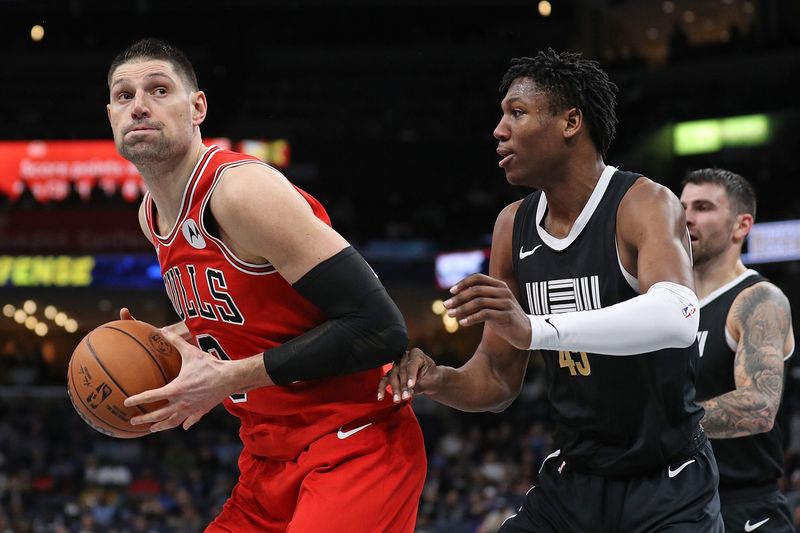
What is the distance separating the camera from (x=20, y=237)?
16.6 meters

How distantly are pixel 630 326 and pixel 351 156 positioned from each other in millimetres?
17370

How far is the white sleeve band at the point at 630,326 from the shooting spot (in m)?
2.71

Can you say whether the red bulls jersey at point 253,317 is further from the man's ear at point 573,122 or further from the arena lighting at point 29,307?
the arena lighting at point 29,307

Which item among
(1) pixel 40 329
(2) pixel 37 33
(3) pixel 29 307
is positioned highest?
(2) pixel 37 33

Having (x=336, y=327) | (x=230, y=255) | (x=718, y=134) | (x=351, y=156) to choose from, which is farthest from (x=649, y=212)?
(x=718, y=134)

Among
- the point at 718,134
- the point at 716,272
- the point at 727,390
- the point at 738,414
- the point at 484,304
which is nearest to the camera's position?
the point at 484,304

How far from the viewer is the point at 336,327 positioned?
279 centimetres

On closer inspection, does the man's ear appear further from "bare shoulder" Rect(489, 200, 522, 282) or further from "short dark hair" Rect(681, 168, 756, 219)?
"short dark hair" Rect(681, 168, 756, 219)

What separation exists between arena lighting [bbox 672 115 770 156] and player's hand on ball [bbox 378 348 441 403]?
16989 mm

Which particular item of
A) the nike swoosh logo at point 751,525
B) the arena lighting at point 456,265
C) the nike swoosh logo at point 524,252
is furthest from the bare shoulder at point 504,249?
the arena lighting at point 456,265

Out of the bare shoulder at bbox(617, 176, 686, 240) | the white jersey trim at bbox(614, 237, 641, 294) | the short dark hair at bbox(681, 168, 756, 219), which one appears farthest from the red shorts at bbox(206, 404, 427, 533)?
the short dark hair at bbox(681, 168, 756, 219)

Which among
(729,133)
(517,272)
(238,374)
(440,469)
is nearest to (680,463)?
(517,272)

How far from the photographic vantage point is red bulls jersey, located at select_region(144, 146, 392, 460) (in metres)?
2.94

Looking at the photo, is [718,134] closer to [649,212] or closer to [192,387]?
[649,212]
